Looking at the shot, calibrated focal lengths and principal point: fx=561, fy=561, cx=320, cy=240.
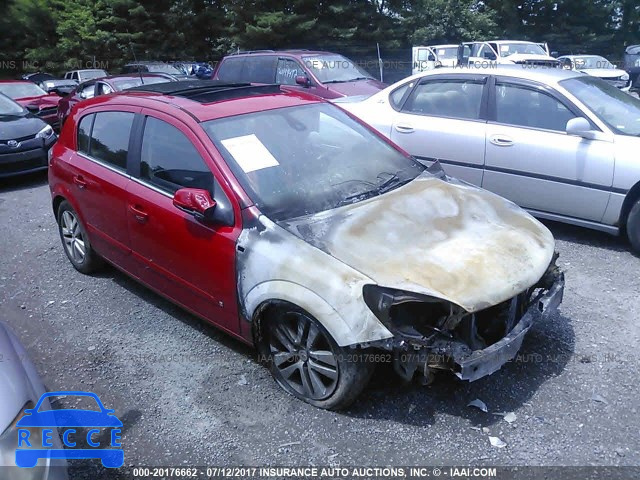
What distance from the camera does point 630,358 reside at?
3.50 metres

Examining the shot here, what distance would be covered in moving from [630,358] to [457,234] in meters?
1.42

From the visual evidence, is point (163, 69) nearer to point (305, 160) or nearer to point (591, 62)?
point (591, 62)

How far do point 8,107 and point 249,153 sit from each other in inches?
302

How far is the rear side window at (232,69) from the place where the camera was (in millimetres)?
11586

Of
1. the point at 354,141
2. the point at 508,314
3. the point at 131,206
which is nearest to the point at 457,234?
the point at 508,314

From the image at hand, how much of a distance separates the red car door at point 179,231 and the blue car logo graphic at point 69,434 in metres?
0.85

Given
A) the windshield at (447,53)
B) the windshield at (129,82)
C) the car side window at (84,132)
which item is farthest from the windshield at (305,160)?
the windshield at (447,53)

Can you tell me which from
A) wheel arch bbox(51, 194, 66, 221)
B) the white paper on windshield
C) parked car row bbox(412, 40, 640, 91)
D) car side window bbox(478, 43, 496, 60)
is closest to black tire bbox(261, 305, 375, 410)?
the white paper on windshield

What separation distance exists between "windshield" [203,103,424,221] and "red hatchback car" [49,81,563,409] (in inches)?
0.4

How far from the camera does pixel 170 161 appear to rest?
3.72 meters

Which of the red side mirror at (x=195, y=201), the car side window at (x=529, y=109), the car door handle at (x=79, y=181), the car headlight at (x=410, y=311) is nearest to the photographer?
the car headlight at (x=410, y=311)

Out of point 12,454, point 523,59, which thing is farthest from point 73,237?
point 523,59

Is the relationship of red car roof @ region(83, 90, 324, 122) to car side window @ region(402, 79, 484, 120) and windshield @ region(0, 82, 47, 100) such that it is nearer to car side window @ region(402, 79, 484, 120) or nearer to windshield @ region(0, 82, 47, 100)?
car side window @ region(402, 79, 484, 120)

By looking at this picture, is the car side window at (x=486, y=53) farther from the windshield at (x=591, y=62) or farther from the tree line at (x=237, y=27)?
the tree line at (x=237, y=27)
